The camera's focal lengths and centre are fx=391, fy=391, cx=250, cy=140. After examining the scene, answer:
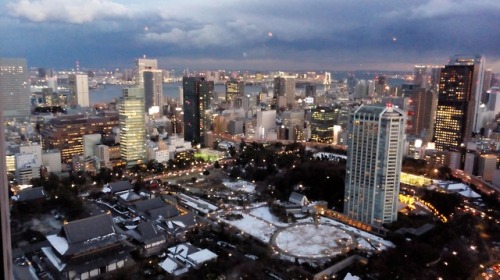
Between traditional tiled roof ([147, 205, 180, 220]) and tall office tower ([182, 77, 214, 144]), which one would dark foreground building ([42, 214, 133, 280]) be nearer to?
traditional tiled roof ([147, 205, 180, 220])

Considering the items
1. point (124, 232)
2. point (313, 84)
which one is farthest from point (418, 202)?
point (313, 84)

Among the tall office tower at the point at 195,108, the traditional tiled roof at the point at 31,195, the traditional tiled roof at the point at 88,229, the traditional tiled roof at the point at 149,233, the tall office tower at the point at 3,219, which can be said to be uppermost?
the tall office tower at the point at 3,219

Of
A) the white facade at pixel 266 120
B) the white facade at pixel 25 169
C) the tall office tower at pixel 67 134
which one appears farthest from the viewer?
the white facade at pixel 266 120

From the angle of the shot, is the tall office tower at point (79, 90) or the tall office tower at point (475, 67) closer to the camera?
the tall office tower at point (475, 67)

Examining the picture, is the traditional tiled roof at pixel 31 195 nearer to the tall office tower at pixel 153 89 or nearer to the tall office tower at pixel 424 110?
the tall office tower at pixel 424 110

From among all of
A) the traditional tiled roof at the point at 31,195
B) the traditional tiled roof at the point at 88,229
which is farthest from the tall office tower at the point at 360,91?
the traditional tiled roof at the point at 88,229

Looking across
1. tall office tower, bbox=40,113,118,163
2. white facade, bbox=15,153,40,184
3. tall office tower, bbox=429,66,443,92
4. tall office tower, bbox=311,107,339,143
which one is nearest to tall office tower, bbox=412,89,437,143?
tall office tower, bbox=429,66,443,92

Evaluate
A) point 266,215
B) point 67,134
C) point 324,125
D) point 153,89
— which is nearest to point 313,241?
point 266,215
